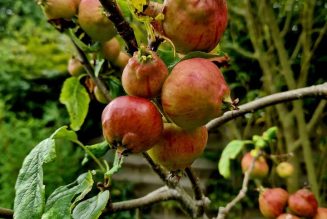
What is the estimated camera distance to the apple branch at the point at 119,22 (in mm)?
350

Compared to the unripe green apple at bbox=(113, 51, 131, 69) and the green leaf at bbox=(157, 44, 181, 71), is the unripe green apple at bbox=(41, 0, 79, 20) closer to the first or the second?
the unripe green apple at bbox=(113, 51, 131, 69)

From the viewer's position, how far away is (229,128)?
246 centimetres

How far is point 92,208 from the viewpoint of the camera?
491 mm

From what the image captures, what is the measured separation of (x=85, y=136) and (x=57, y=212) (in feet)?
8.13

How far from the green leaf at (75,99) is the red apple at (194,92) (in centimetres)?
45

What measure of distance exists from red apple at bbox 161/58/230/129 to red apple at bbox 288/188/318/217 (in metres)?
0.67

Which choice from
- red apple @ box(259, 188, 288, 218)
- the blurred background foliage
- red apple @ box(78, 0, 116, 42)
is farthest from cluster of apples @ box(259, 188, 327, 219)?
the blurred background foliage

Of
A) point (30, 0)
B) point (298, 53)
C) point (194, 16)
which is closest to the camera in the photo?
point (194, 16)

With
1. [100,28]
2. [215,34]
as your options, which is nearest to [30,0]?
[100,28]

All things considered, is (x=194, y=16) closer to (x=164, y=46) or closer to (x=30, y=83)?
(x=164, y=46)

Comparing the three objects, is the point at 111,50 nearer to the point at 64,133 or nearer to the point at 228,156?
the point at 64,133

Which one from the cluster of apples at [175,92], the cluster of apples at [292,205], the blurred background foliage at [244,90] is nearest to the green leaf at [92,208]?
the cluster of apples at [175,92]

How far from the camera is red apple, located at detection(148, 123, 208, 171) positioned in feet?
1.28

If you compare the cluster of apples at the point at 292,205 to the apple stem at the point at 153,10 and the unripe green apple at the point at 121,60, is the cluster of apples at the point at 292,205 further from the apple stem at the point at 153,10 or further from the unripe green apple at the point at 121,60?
the apple stem at the point at 153,10
